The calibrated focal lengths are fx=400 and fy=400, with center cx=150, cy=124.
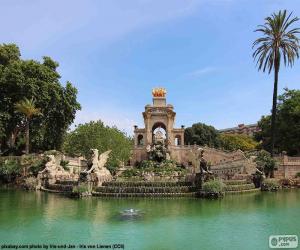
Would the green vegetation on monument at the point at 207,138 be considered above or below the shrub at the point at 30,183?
above

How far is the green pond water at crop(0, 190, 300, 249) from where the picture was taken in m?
14.0

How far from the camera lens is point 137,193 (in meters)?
28.5

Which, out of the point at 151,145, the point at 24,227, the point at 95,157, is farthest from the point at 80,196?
the point at 151,145

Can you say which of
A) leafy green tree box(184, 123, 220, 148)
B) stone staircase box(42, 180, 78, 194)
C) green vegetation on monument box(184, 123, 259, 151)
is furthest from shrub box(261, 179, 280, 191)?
leafy green tree box(184, 123, 220, 148)

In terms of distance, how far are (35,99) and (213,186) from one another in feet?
85.9

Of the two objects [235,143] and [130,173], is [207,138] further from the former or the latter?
[130,173]

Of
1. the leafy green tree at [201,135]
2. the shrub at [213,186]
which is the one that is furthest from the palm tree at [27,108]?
the leafy green tree at [201,135]

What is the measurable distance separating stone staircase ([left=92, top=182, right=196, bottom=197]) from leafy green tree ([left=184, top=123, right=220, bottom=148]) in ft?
199

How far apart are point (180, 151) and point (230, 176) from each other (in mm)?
29604

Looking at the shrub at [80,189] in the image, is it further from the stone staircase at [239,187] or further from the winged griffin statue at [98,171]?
the stone staircase at [239,187]

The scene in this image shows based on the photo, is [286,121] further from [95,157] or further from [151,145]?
[95,157]

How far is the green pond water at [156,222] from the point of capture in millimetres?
13992

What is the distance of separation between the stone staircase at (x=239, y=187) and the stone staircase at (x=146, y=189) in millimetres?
2813

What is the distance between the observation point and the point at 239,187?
98.9 feet
